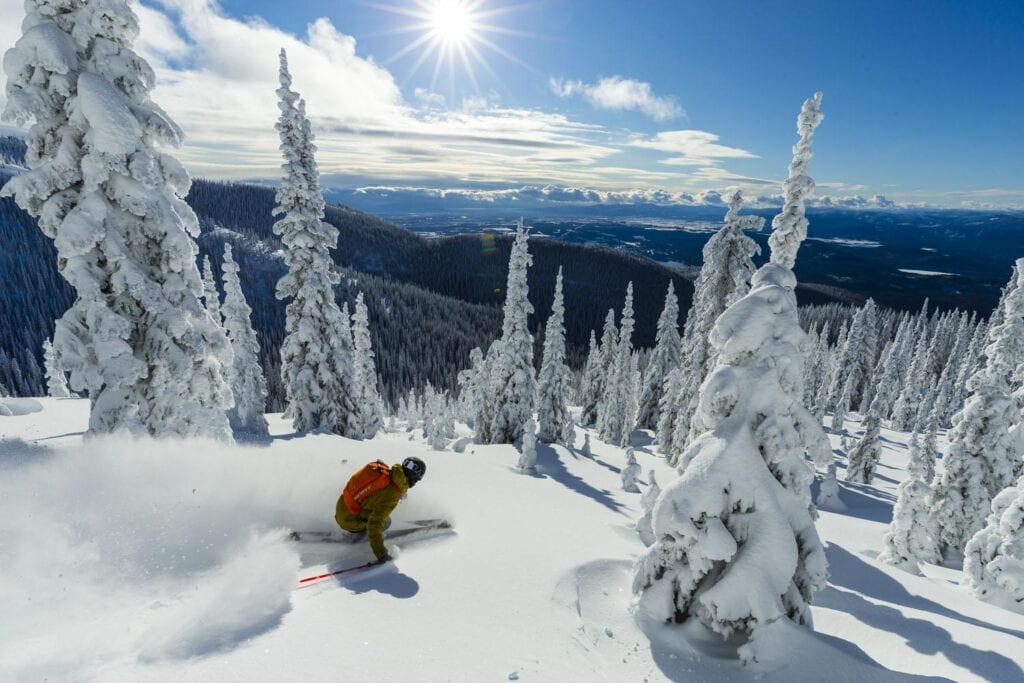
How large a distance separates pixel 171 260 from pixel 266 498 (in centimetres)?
628

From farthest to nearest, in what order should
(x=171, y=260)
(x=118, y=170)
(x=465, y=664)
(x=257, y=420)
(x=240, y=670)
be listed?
(x=257, y=420) → (x=171, y=260) → (x=118, y=170) → (x=465, y=664) → (x=240, y=670)

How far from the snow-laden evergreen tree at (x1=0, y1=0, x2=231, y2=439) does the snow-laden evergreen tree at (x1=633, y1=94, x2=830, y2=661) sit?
33.9 feet

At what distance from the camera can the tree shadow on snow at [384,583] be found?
19.2 ft

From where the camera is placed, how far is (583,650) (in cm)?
539

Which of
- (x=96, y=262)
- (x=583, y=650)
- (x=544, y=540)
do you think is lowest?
(x=544, y=540)

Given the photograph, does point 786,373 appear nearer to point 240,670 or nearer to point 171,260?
point 240,670

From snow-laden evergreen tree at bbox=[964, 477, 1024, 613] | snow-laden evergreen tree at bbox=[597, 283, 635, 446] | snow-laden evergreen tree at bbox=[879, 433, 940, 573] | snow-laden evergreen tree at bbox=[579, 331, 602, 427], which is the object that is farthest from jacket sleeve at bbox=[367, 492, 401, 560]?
snow-laden evergreen tree at bbox=[579, 331, 602, 427]

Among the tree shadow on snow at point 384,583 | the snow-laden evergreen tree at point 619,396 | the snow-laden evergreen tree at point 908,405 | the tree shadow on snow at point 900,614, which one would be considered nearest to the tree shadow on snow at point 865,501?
the tree shadow on snow at point 900,614

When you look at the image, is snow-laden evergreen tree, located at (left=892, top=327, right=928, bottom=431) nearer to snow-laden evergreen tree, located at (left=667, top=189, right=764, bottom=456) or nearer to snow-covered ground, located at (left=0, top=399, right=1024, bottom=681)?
snow-laden evergreen tree, located at (left=667, top=189, right=764, bottom=456)

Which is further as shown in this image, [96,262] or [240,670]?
[96,262]

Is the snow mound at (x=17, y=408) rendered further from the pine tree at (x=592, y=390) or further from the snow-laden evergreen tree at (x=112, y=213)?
the pine tree at (x=592, y=390)

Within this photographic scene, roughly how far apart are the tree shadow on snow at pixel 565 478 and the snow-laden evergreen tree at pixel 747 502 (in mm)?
7796

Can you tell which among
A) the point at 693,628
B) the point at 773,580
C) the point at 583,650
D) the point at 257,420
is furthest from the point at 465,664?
the point at 257,420

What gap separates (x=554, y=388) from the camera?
3494cm
